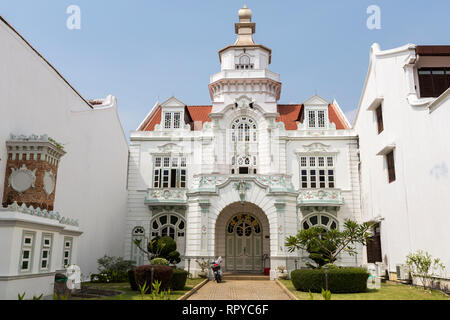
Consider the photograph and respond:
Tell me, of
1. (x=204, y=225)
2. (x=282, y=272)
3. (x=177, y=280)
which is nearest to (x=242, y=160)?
(x=204, y=225)

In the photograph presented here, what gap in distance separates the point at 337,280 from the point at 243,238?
40.1ft

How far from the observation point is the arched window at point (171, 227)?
2912cm

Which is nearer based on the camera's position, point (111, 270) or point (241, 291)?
point (241, 291)

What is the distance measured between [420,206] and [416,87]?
7.09m

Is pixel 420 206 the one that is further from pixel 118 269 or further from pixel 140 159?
pixel 140 159

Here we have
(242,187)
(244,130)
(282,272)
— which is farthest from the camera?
(244,130)

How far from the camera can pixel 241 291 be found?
61.3 ft

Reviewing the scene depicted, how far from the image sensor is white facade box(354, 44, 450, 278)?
1745cm

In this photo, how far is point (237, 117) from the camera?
30.8 meters

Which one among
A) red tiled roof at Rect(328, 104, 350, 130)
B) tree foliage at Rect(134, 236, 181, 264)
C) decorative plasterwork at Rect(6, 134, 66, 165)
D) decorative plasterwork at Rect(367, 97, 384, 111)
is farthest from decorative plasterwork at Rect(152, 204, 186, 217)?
decorative plasterwork at Rect(367, 97, 384, 111)

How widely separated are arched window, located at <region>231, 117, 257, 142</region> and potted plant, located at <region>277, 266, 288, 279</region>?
10637mm

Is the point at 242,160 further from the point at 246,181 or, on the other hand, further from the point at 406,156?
the point at 406,156


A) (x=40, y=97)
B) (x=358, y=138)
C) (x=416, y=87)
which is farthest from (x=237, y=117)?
(x=40, y=97)

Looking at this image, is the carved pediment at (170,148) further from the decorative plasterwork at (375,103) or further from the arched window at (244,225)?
the decorative plasterwork at (375,103)
